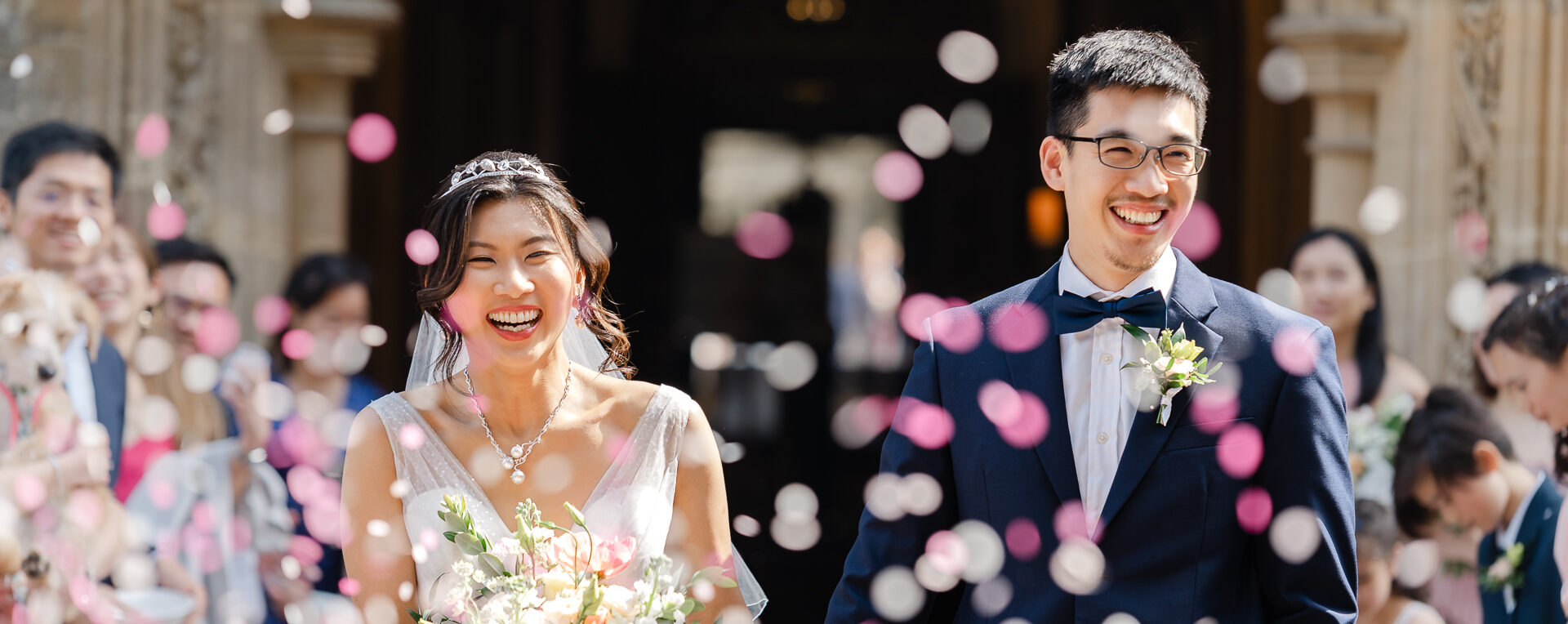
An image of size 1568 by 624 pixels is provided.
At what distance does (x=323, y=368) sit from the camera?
376cm

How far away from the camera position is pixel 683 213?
1129 centimetres

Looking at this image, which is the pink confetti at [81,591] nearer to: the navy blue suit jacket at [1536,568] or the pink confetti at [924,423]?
the pink confetti at [924,423]

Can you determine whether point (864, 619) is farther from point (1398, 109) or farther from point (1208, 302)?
point (1398, 109)

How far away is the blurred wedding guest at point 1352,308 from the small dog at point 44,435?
306 centimetres

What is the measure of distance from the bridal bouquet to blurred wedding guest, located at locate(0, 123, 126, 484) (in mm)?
1570

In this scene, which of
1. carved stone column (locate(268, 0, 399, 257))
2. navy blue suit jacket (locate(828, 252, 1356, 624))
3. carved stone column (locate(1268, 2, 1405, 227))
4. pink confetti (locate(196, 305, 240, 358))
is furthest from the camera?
carved stone column (locate(268, 0, 399, 257))

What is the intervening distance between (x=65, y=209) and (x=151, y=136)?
44.3 inches

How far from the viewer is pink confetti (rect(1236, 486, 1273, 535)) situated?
6.10 feet

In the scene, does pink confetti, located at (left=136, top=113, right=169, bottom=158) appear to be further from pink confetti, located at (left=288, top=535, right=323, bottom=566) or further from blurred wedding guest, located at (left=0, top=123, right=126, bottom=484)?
pink confetti, located at (left=288, top=535, right=323, bottom=566)

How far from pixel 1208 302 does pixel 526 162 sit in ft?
3.87

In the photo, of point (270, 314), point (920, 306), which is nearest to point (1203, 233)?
point (920, 306)

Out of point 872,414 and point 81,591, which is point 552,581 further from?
point 872,414

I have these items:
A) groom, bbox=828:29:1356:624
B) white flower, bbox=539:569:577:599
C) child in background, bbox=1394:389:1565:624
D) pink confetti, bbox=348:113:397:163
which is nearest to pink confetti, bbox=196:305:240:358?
pink confetti, bbox=348:113:397:163

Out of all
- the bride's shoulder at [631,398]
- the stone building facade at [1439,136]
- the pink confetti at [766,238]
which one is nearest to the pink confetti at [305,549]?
the bride's shoulder at [631,398]
